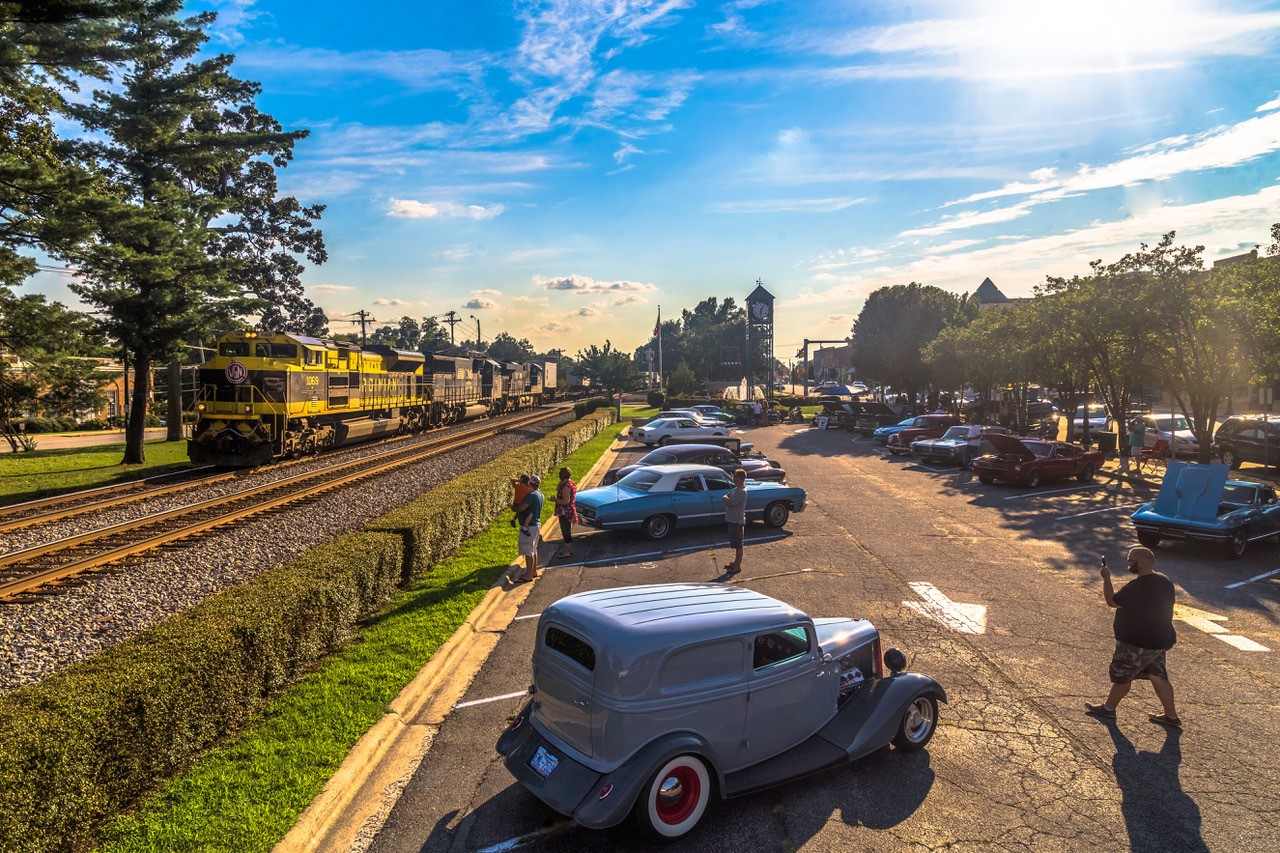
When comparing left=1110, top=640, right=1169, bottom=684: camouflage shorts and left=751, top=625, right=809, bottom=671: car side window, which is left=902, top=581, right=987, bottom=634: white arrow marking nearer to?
left=1110, top=640, right=1169, bottom=684: camouflage shorts

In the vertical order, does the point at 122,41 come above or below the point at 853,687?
above

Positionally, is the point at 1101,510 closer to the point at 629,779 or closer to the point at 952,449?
the point at 952,449

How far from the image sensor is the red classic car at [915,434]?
32281mm

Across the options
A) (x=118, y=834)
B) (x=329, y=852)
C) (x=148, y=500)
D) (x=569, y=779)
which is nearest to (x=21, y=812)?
(x=118, y=834)

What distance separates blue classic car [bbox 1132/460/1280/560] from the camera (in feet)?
45.4

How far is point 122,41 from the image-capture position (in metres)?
18.5

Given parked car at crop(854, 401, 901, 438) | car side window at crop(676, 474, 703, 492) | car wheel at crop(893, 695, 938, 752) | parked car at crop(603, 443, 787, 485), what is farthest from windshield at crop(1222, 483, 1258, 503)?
parked car at crop(854, 401, 901, 438)

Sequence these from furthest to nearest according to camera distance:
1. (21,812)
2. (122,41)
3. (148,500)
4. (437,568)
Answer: (122,41)
(148,500)
(437,568)
(21,812)

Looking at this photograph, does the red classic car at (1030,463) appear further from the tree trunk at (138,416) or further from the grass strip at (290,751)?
the tree trunk at (138,416)

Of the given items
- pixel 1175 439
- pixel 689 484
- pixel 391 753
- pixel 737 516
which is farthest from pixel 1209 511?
pixel 1175 439

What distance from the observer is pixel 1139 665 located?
7293mm

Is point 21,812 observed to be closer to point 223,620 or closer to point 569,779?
point 223,620

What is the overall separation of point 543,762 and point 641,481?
10266mm

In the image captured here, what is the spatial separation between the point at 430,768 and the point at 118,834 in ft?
7.36
